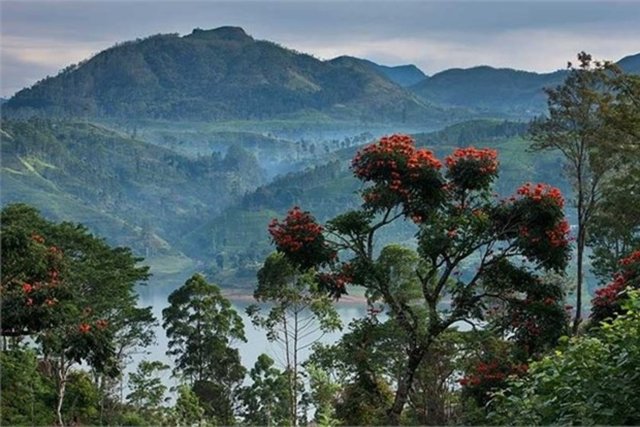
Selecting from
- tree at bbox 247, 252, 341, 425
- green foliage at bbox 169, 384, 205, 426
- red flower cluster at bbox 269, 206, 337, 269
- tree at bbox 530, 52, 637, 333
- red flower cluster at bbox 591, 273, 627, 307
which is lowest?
green foliage at bbox 169, 384, 205, 426

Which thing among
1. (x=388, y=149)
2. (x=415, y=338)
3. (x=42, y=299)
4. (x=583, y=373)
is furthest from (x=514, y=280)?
(x=583, y=373)

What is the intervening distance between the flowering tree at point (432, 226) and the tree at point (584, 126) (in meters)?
4.23

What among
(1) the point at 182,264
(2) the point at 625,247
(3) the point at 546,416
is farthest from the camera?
(1) the point at 182,264

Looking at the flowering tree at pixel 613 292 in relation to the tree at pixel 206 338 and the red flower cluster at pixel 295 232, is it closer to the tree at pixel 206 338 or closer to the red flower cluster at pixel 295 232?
the red flower cluster at pixel 295 232

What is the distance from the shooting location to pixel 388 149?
876cm

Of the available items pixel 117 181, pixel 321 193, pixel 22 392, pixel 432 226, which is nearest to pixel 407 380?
pixel 432 226

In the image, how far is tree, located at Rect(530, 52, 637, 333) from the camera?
1309cm

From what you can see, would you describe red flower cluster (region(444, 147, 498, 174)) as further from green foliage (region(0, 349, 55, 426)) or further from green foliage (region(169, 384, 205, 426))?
green foliage (region(0, 349, 55, 426))

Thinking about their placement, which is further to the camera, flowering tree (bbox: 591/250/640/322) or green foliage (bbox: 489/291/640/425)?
flowering tree (bbox: 591/250/640/322)

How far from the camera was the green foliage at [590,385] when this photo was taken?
3557 mm

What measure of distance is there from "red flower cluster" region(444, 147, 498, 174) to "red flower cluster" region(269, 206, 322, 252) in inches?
55.3

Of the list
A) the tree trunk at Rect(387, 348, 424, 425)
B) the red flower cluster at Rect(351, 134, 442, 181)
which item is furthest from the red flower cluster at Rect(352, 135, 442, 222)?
the tree trunk at Rect(387, 348, 424, 425)

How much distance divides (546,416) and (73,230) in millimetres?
16098

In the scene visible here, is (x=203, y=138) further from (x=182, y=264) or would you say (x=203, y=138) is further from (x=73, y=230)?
(x=73, y=230)
